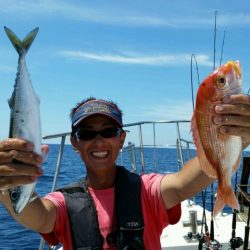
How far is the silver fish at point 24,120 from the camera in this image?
226 centimetres

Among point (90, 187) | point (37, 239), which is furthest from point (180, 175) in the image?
point (37, 239)

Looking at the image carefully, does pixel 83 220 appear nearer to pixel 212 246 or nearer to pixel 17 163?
pixel 17 163

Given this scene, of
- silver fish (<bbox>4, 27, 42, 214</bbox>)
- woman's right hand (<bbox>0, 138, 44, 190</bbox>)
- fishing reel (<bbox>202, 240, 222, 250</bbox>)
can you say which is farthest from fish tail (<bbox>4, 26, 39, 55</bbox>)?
fishing reel (<bbox>202, 240, 222, 250</bbox>)

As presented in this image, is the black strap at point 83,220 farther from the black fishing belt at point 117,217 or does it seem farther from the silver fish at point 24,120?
the silver fish at point 24,120

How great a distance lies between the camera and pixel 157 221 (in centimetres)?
334

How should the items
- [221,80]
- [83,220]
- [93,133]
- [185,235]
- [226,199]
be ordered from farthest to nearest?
[185,235], [93,133], [83,220], [226,199], [221,80]

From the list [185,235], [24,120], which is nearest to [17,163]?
[24,120]

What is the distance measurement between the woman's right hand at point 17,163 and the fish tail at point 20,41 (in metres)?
0.53

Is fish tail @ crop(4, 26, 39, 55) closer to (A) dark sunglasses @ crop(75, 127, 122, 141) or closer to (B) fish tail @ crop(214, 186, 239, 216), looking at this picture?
(A) dark sunglasses @ crop(75, 127, 122, 141)

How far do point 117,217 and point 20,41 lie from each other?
1509 millimetres

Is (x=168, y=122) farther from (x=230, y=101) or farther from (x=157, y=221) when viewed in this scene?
(x=230, y=101)

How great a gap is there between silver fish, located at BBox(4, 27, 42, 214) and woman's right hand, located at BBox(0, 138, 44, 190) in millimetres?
30

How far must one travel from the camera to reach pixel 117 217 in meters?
3.30

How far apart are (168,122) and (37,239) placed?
7.73m
